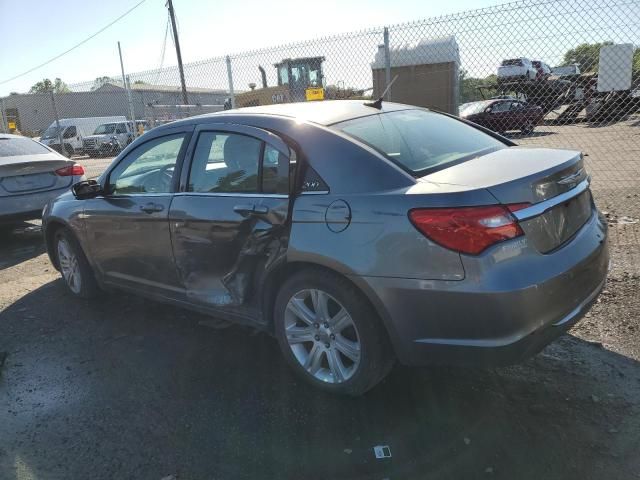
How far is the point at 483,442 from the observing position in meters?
2.60

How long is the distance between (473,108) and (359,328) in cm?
1740

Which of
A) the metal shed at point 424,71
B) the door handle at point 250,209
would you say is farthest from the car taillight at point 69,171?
the door handle at point 250,209

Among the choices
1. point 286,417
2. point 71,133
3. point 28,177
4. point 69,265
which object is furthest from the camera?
point 71,133

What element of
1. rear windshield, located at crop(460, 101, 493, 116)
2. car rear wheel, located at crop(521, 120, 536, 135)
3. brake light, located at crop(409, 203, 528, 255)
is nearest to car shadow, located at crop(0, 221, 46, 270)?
brake light, located at crop(409, 203, 528, 255)

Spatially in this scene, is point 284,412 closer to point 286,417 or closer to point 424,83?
point 286,417

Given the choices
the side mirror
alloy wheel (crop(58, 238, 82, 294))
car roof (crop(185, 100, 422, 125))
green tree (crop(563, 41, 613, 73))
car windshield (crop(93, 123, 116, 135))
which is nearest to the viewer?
car roof (crop(185, 100, 422, 125))

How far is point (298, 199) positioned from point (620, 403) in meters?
2.04

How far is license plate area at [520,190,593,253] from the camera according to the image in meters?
2.49

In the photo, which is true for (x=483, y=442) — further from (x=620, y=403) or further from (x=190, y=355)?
(x=190, y=355)

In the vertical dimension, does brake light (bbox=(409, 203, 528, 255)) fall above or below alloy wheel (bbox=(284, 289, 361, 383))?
above

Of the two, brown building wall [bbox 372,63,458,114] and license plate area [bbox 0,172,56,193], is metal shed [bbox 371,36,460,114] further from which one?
license plate area [bbox 0,172,56,193]

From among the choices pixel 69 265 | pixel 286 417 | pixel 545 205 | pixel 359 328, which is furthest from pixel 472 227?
pixel 69 265

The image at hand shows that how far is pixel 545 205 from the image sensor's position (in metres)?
2.58

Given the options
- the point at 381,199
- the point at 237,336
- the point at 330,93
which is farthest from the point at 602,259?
the point at 330,93
